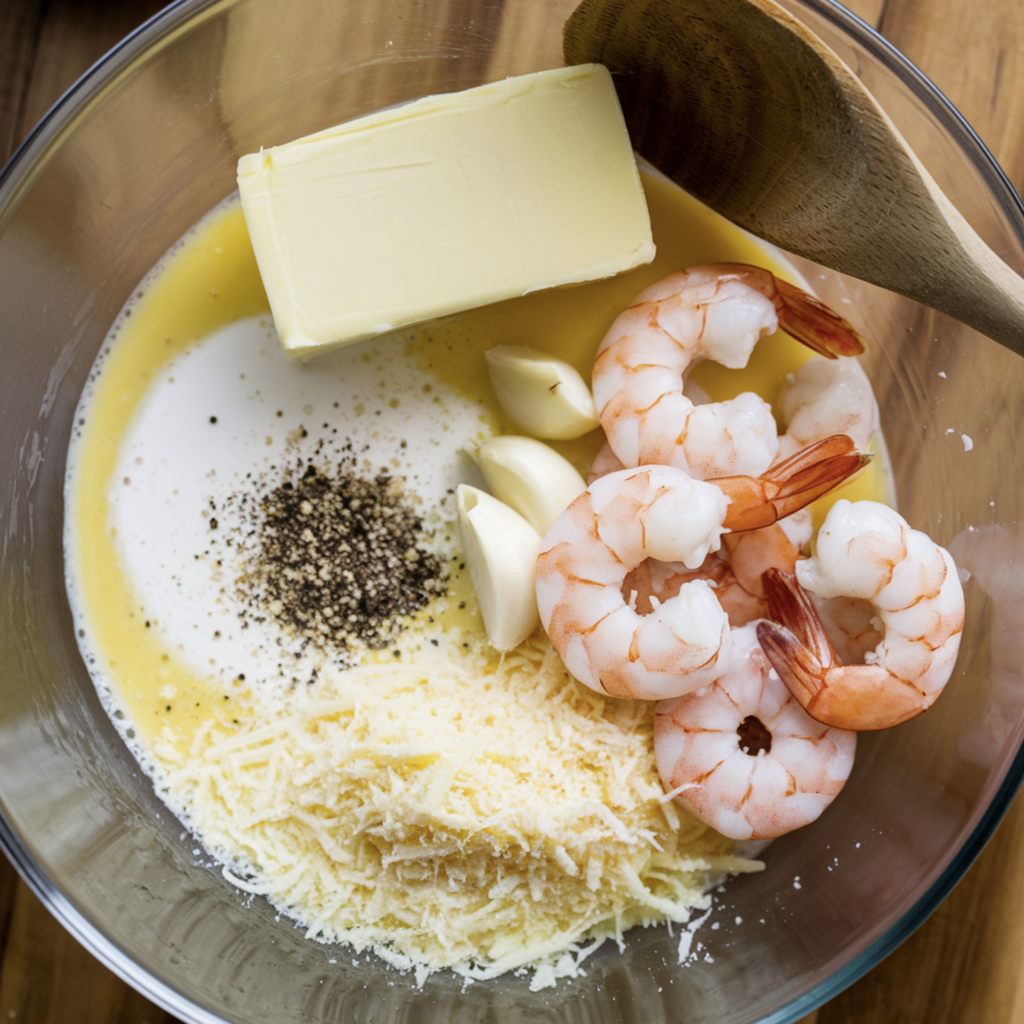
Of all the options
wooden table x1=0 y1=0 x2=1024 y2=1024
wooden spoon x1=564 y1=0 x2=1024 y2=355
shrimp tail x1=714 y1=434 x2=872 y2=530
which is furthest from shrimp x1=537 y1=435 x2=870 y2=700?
wooden table x1=0 y1=0 x2=1024 y2=1024

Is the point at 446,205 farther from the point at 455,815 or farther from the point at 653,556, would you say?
the point at 455,815

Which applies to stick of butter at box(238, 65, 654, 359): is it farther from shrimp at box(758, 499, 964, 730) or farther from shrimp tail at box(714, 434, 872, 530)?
shrimp at box(758, 499, 964, 730)

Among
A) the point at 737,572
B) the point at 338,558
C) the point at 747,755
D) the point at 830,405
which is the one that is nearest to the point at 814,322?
the point at 830,405

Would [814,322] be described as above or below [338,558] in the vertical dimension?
above

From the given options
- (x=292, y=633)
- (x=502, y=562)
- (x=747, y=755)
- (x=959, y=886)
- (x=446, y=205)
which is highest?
(x=446, y=205)

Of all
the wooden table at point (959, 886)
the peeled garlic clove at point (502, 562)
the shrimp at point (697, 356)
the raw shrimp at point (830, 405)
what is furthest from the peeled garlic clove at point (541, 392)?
the wooden table at point (959, 886)

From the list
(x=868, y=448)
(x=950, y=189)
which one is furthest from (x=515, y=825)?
(x=950, y=189)

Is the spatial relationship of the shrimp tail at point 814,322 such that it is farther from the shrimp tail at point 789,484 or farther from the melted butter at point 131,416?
the melted butter at point 131,416
